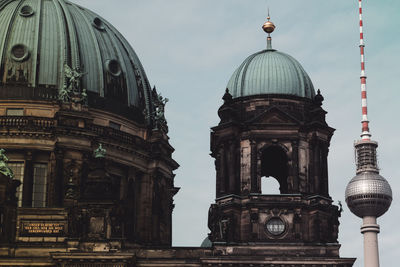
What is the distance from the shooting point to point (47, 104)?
202 ft

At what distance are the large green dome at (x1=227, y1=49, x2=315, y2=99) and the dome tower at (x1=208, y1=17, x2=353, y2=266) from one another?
0.18ft

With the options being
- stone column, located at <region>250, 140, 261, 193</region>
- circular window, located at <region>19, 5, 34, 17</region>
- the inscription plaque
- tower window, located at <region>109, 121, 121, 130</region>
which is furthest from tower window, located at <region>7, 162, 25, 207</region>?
stone column, located at <region>250, 140, 261, 193</region>

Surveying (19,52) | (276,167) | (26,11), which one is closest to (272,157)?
(276,167)

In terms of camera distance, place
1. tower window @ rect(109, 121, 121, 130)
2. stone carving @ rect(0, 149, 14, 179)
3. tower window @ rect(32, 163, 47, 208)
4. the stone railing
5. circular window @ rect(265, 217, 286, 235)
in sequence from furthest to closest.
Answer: tower window @ rect(109, 121, 121, 130)
the stone railing
tower window @ rect(32, 163, 47, 208)
stone carving @ rect(0, 149, 14, 179)
circular window @ rect(265, 217, 286, 235)

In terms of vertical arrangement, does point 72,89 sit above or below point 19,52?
below

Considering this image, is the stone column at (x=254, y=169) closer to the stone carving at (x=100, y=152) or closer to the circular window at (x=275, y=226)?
the circular window at (x=275, y=226)

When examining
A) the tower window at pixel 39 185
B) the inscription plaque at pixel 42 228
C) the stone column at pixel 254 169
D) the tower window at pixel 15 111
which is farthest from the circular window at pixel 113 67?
the stone column at pixel 254 169

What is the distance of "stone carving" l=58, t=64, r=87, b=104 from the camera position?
6172cm

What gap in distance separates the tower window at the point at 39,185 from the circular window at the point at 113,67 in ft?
27.9

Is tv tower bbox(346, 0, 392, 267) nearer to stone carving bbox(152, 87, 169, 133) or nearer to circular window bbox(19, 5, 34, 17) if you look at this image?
stone carving bbox(152, 87, 169, 133)

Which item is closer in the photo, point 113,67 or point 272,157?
point 272,157

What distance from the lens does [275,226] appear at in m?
52.9

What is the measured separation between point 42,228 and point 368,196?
1908 inches

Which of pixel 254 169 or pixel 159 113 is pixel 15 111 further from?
pixel 254 169
